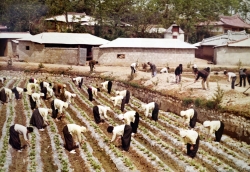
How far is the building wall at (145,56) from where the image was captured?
7.43m

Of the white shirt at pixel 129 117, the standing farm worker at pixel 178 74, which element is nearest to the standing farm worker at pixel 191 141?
the white shirt at pixel 129 117

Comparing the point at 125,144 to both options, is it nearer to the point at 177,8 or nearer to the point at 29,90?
the point at 29,90

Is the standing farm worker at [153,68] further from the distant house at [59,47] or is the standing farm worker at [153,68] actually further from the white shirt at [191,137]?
the white shirt at [191,137]

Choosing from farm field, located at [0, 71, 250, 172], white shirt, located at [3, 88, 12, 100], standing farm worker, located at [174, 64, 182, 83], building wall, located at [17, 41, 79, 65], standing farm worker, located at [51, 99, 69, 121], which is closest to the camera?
farm field, located at [0, 71, 250, 172]

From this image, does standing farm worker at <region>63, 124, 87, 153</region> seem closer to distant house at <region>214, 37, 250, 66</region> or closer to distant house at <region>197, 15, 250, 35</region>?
distant house at <region>214, 37, 250, 66</region>

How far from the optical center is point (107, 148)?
584cm

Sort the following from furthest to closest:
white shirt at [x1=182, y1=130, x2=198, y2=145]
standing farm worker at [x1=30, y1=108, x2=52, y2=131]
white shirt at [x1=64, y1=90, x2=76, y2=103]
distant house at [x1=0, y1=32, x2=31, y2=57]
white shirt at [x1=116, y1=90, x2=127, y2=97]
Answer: distant house at [x1=0, y1=32, x2=31, y2=57] < white shirt at [x1=64, y1=90, x2=76, y2=103] < white shirt at [x1=116, y1=90, x2=127, y2=97] < standing farm worker at [x1=30, y1=108, x2=52, y2=131] < white shirt at [x1=182, y1=130, x2=198, y2=145]

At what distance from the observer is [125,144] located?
5906 millimetres

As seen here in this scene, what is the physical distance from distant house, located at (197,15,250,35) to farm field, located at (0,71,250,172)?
2.30m

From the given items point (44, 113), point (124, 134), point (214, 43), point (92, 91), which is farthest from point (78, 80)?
point (214, 43)

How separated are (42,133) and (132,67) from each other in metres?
2.48

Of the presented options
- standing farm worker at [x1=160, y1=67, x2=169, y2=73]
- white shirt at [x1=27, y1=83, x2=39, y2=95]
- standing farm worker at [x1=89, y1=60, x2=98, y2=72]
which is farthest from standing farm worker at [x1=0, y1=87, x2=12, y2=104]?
standing farm worker at [x1=160, y1=67, x2=169, y2=73]

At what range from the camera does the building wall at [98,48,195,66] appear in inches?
293

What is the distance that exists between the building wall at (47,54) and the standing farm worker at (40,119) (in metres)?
2.29
